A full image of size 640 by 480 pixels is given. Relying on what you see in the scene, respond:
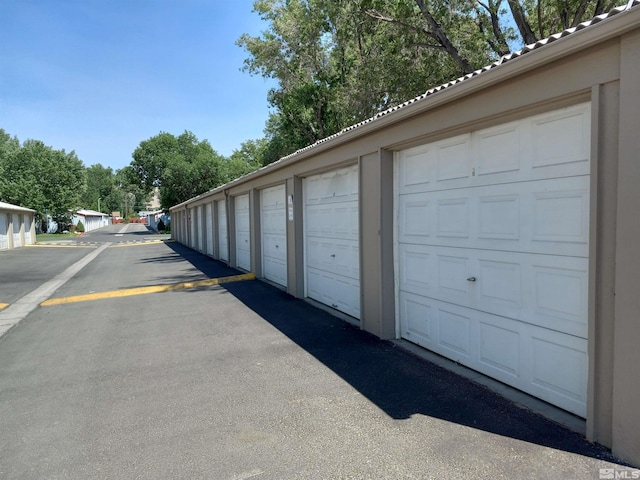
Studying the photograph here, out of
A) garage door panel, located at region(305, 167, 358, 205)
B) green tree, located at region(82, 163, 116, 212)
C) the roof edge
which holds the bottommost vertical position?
garage door panel, located at region(305, 167, 358, 205)

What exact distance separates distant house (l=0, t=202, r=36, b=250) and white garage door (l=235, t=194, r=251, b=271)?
761 inches

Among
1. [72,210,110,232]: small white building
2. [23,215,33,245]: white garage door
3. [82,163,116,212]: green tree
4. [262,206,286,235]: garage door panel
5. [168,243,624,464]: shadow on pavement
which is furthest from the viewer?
[82,163,116,212]: green tree

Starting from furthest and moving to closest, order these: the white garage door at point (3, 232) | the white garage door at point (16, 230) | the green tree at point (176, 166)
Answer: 1. the green tree at point (176, 166)
2. the white garage door at point (16, 230)
3. the white garage door at point (3, 232)

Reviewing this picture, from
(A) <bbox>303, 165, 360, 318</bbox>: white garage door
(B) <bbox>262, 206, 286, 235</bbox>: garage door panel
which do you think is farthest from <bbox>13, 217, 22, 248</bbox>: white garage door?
(A) <bbox>303, 165, 360, 318</bbox>: white garage door

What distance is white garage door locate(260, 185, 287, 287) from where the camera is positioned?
32.6 feet

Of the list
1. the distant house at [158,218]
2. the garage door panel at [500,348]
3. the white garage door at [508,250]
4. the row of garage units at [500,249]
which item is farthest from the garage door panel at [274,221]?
the distant house at [158,218]

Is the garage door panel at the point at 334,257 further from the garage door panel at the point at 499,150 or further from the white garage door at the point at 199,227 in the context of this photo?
the white garage door at the point at 199,227

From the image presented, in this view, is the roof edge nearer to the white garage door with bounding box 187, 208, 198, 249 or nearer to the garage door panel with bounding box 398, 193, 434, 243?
the garage door panel with bounding box 398, 193, 434, 243

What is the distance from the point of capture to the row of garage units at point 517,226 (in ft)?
9.25

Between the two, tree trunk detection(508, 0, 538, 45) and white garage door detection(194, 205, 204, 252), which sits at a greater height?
tree trunk detection(508, 0, 538, 45)

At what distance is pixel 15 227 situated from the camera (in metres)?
Answer: 27.6

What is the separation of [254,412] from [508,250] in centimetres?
286

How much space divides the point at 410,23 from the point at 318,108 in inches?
374

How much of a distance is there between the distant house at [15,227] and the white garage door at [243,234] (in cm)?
1934
